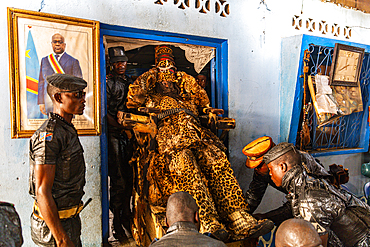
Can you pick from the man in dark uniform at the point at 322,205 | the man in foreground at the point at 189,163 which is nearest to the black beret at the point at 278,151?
the man in dark uniform at the point at 322,205

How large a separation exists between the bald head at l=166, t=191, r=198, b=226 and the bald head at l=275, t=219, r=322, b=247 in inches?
18.6

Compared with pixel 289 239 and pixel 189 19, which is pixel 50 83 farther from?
pixel 189 19

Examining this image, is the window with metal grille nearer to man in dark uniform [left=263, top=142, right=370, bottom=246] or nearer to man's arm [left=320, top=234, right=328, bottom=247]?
man in dark uniform [left=263, top=142, right=370, bottom=246]

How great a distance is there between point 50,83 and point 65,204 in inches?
32.7

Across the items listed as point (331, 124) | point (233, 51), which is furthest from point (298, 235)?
point (331, 124)

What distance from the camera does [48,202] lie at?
164 cm

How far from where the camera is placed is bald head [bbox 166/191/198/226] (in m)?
1.47

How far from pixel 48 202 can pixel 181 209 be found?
32.7 inches

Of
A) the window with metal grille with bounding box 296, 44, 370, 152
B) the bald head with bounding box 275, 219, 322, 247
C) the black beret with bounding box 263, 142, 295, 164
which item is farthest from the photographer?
the window with metal grille with bounding box 296, 44, 370, 152

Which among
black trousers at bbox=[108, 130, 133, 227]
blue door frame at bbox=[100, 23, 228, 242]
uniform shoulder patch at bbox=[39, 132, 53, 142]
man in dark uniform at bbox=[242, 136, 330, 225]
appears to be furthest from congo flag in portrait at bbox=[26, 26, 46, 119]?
man in dark uniform at bbox=[242, 136, 330, 225]

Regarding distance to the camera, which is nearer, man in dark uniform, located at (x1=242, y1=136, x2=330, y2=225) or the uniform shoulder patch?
the uniform shoulder patch

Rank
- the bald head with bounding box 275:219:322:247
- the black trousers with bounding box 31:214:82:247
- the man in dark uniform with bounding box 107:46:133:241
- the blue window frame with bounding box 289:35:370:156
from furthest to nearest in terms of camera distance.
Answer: the blue window frame with bounding box 289:35:370:156, the man in dark uniform with bounding box 107:46:133:241, the black trousers with bounding box 31:214:82:247, the bald head with bounding box 275:219:322:247

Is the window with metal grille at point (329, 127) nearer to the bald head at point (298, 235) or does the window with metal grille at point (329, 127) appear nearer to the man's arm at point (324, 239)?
the man's arm at point (324, 239)

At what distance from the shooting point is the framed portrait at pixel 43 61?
2.62 meters
